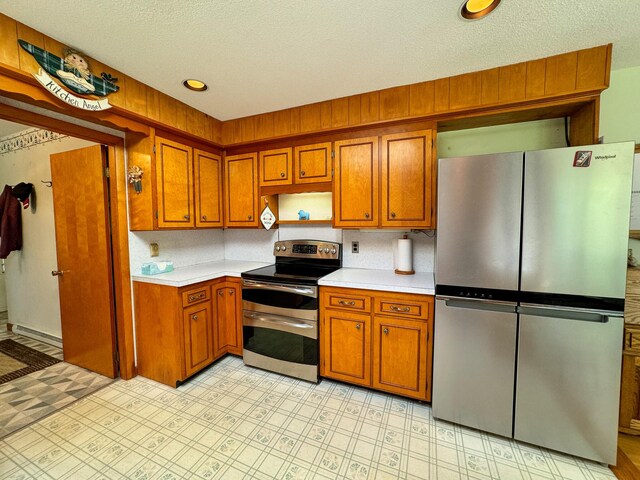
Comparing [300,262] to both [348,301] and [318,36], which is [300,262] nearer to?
[348,301]

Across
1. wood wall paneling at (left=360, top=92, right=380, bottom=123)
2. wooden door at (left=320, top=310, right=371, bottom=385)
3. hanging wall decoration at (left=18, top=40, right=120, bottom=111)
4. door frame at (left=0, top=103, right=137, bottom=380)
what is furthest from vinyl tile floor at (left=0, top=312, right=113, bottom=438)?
wood wall paneling at (left=360, top=92, right=380, bottom=123)

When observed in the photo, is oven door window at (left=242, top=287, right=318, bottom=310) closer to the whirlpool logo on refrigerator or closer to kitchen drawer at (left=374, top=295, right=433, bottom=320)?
kitchen drawer at (left=374, top=295, right=433, bottom=320)

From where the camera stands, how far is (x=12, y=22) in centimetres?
141

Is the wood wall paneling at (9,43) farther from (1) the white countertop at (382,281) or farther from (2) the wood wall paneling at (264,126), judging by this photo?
(1) the white countertop at (382,281)

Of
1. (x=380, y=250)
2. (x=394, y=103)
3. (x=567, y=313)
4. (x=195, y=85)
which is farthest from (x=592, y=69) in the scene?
(x=195, y=85)

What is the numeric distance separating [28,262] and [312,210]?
3654 mm

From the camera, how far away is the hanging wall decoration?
150 centimetres

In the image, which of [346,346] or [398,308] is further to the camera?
[346,346]

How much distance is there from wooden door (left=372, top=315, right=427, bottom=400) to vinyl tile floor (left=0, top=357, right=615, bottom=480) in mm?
174

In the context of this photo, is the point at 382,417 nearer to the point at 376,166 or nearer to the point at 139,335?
the point at 376,166

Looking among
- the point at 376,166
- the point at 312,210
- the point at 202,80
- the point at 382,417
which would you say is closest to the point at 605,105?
the point at 376,166

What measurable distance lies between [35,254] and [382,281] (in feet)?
13.6

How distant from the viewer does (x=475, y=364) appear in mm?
1721

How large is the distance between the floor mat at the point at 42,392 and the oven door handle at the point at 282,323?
134cm
